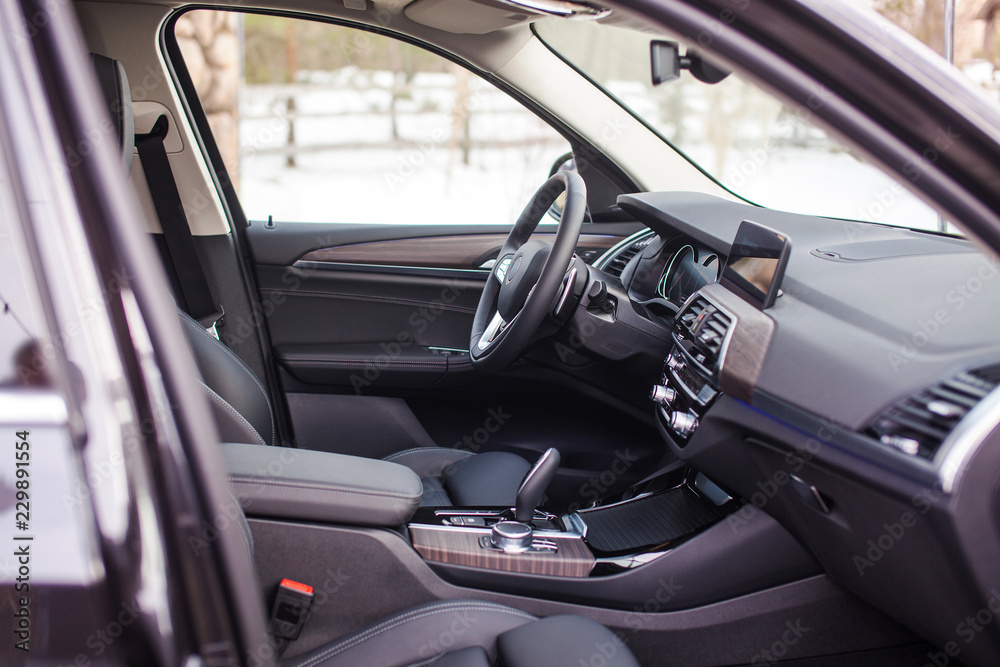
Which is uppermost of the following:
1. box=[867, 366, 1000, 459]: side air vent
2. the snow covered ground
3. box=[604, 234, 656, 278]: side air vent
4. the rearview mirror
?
the rearview mirror

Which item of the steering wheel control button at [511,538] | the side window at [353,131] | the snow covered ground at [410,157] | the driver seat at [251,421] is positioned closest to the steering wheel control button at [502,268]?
the driver seat at [251,421]

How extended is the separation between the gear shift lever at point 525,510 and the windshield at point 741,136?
739mm

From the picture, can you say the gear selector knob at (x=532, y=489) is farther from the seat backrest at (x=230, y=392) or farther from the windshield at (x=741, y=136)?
the windshield at (x=741, y=136)

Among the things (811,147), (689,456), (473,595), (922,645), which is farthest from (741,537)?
(811,147)

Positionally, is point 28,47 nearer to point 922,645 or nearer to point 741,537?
point 741,537

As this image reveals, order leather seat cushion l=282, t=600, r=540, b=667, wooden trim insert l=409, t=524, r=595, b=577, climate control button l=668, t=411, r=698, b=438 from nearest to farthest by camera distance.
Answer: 1. leather seat cushion l=282, t=600, r=540, b=667
2. wooden trim insert l=409, t=524, r=595, b=577
3. climate control button l=668, t=411, r=698, b=438

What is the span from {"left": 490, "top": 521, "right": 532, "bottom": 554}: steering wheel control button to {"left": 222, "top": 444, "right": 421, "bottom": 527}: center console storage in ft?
0.68

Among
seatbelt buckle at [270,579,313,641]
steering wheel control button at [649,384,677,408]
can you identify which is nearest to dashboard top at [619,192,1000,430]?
steering wheel control button at [649,384,677,408]

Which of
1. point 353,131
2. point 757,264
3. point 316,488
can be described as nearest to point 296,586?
point 316,488

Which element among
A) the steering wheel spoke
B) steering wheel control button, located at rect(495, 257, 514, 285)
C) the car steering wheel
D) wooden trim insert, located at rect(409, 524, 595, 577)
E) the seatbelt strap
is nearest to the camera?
wooden trim insert, located at rect(409, 524, 595, 577)

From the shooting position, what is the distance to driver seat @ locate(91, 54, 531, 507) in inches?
53.7

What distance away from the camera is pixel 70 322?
0.58 metres

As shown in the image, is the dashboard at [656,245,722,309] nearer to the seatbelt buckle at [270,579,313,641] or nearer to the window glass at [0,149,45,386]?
the seatbelt buckle at [270,579,313,641]

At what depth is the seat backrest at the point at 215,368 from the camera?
4.42ft
